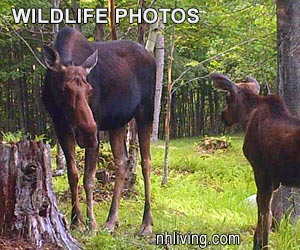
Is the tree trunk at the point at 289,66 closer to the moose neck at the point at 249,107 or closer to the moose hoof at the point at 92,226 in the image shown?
the moose neck at the point at 249,107

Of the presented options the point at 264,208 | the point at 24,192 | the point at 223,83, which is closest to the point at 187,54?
the point at 223,83

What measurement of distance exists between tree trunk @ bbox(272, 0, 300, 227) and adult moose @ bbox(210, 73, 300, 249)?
958 mm

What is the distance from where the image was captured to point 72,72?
568cm

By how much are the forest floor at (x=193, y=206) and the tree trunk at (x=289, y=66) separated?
20.9 inches

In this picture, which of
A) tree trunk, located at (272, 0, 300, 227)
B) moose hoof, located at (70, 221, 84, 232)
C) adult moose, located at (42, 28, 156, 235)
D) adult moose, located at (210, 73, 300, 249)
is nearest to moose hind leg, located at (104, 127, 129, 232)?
adult moose, located at (42, 28, 156, 235)

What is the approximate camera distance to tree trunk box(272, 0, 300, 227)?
633 cm

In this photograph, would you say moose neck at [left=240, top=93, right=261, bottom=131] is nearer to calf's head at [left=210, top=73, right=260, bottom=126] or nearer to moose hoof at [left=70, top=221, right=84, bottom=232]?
calf's head at [left=210, top=73, right=260, bottom=126]

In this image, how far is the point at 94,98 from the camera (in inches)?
243

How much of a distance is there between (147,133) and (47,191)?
2837 mm

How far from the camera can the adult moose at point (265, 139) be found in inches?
189

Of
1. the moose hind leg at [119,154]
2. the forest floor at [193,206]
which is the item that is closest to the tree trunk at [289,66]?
the forest floor at [193,206]

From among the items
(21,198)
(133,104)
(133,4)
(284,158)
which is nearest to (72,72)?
(133,104)

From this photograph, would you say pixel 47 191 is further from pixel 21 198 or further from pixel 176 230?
pixel 176 230

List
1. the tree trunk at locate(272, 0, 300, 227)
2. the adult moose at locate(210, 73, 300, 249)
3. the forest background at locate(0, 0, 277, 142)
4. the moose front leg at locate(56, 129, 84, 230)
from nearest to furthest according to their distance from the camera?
the adult moose at locate(210, 73, 300, 249), the moose front leg at locate(56, 129, 84, 230), the tree trunk at locate(272, 0, 300, 227), the forest background at locate(0, 0, 277, 142)
